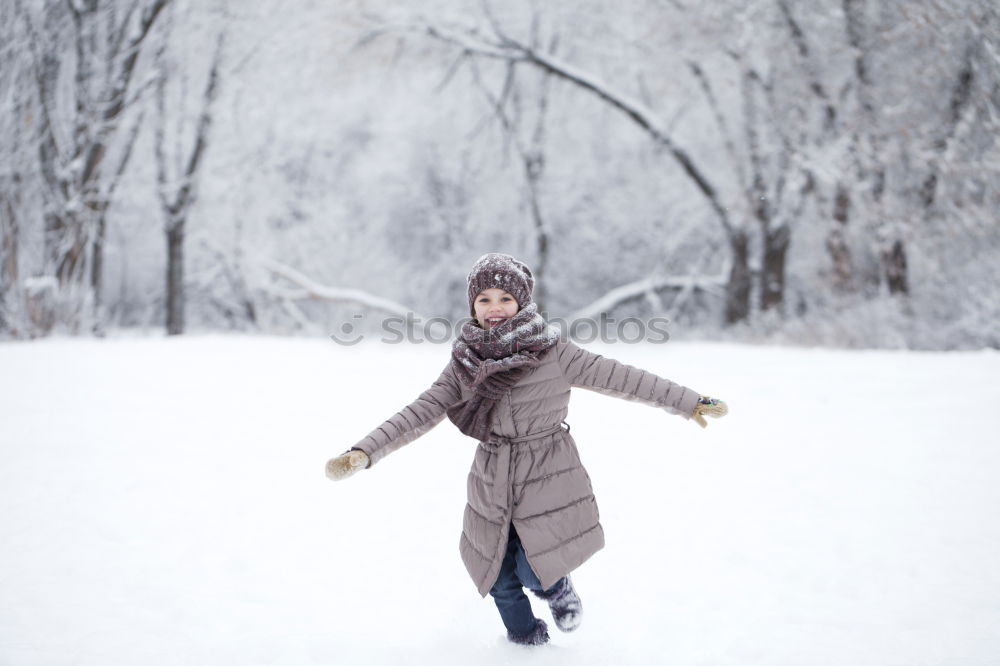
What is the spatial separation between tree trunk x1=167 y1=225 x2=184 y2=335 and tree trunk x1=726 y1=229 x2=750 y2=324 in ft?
39.5

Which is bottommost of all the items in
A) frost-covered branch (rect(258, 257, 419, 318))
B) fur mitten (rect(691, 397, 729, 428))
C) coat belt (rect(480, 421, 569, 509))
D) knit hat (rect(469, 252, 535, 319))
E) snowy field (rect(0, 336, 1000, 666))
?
frost-covered branch (rect(258, 257, 419, 318))

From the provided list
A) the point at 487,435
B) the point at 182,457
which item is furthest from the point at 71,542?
the point at 487,435

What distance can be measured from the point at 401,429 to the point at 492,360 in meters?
0.39

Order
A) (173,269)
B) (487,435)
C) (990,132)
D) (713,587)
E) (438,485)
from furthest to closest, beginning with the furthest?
(173,269)
(990,132)
(438,485)
(713,587)
(487,435)

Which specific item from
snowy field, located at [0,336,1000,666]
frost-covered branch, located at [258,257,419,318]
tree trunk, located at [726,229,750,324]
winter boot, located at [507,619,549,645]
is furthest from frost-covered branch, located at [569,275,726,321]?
winter boot, located at [507,619,549,645]

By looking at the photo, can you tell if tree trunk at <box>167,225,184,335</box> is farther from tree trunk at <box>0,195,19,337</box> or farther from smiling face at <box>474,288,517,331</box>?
smiling face at <box>474,288,517,331</box>

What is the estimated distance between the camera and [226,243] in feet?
53.5

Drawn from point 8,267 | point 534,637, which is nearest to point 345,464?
point 534,637

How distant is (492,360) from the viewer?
2.12 metres

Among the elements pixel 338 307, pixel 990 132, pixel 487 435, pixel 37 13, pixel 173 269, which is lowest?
pixel 338 307

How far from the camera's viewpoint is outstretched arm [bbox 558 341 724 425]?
2.18 metres

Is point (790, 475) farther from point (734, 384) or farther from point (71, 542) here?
point (71, 542)

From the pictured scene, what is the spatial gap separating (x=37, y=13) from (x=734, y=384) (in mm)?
12570

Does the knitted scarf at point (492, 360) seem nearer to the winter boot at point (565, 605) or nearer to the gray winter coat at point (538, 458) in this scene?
the gray winter coat at point (538, 458)
